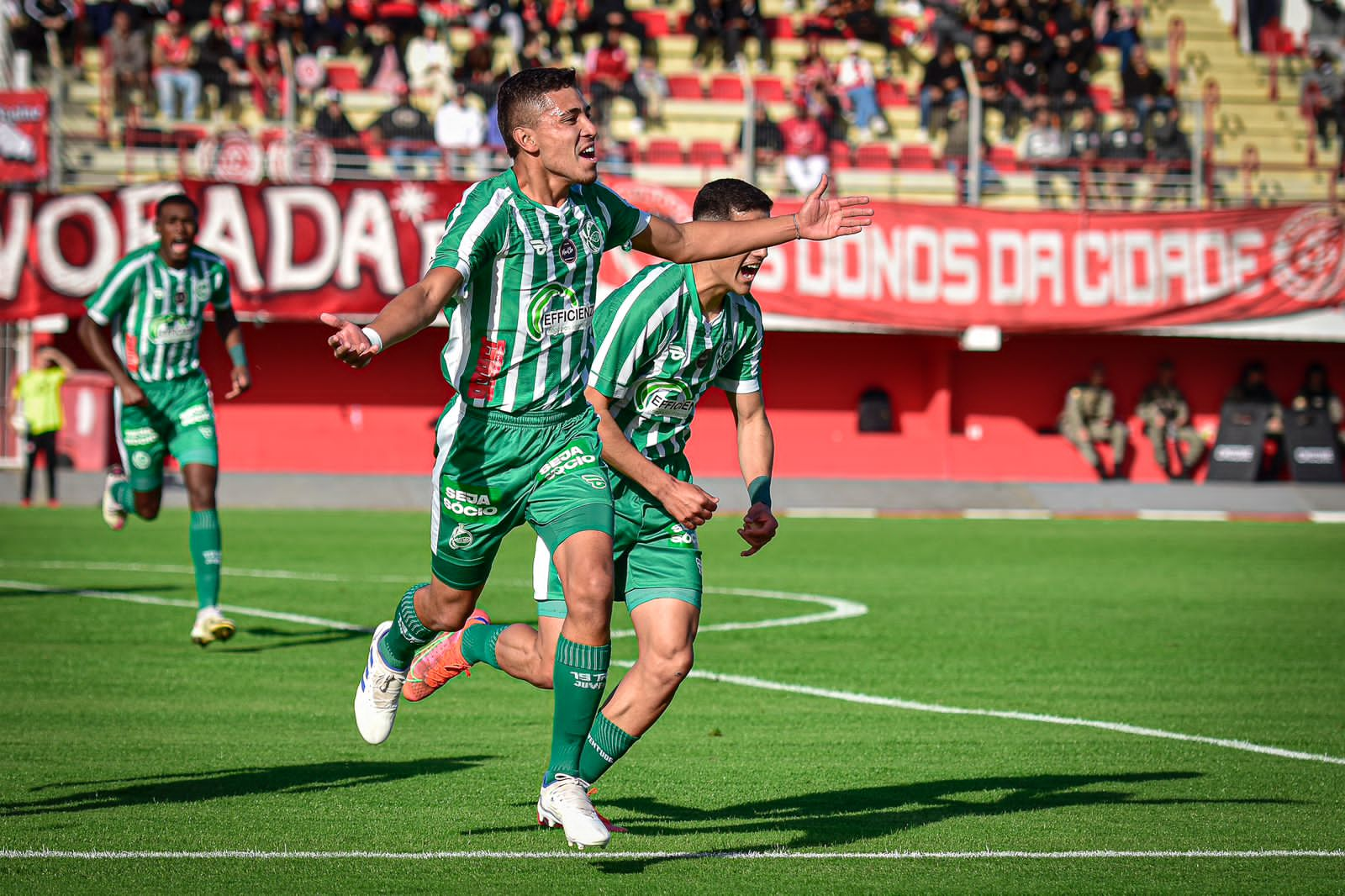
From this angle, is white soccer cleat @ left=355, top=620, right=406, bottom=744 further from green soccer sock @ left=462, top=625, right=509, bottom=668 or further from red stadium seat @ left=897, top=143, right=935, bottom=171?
red stadium seat @ left=897, top=143, right=935, bottom=171

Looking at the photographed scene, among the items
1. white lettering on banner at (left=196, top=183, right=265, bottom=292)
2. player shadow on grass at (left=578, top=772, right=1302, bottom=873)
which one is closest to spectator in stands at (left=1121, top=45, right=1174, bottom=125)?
white lettering on banner at (left=196, top=183, right=265, bottom=292)

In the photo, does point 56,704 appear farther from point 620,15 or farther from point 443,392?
point 620,15

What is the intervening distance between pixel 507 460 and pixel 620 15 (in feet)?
84.0

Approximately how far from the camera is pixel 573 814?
5180 millimetres

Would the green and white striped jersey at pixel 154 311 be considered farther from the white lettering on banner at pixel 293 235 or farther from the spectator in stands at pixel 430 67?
the spectator in stands at pixel 430 67

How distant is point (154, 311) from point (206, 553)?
5.31 ft

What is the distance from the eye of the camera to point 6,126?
25531mm

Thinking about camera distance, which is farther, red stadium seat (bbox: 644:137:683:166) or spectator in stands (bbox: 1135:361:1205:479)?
spectator in stands (bbox: 1135:361:1205:479)

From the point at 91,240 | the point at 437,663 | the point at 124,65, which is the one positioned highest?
the point at 124,65

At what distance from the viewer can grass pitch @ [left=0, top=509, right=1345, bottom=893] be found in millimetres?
5289

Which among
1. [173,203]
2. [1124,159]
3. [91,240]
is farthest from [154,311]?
[1124,159]

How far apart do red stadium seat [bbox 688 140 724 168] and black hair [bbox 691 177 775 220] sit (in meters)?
21.1

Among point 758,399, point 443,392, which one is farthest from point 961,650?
point 443,392

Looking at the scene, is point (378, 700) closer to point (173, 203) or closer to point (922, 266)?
point (173, 203)
